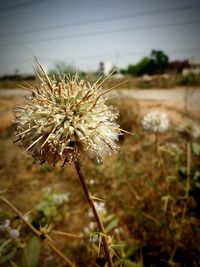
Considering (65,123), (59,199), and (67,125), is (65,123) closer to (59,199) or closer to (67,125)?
(67,125)

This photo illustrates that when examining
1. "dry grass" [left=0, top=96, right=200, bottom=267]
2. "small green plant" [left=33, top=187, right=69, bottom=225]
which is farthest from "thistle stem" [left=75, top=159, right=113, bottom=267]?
"small green plant" [left=33, top=187, right=69, bottom=225]

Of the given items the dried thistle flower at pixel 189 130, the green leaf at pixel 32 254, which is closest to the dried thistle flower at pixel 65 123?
the green leaf at pixel 32 254

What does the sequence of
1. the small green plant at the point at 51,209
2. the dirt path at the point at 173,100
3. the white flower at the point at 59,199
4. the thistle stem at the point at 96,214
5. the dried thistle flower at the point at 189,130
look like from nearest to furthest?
the thistle stem at the point at 96,214, the dried thistle flower at the point at 189,130, the small green plant at the point at 51,209, the white flower at the point at 59,199, the dirt path at the point at 173,100

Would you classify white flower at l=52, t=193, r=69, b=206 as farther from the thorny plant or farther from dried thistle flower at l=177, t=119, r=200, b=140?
the thorny plant

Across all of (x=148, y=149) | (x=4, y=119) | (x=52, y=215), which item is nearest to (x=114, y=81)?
(x=148, y=149)

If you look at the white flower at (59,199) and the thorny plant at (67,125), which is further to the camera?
the white flower at (59,199)

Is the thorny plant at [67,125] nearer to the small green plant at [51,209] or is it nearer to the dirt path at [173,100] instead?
the small green plant at [51,209]
